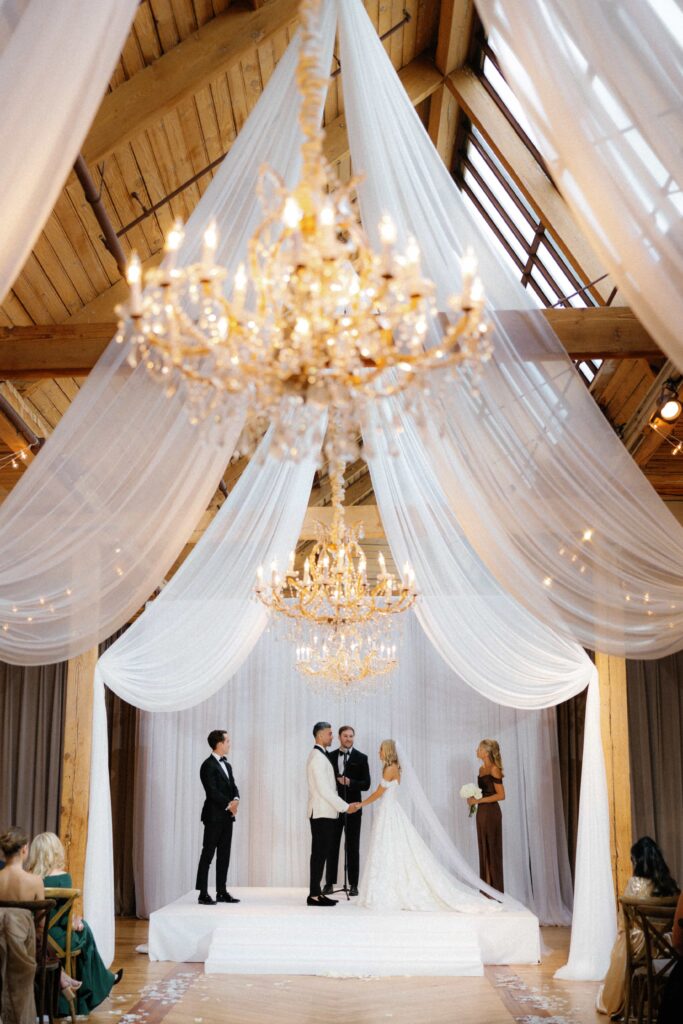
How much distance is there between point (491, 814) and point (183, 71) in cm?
638

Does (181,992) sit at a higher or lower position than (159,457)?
lower

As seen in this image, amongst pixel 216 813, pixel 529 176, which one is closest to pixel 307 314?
pixel 529 176

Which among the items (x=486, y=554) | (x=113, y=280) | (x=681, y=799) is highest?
(x=113, y=280)

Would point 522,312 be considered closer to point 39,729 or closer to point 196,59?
point 196,59

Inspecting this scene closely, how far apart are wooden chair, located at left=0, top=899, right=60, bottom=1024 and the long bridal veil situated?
3.82 metres

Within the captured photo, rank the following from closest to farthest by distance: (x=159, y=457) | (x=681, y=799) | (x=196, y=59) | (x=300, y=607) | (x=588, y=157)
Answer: (x=588, y=157) → (x=159, y=457) → (x=196, y=59) → (x=300, y=607) → (x=681, y=799)

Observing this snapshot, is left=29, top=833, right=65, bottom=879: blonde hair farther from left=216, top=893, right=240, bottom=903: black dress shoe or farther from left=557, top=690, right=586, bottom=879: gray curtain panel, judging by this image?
left=557, top=690, right=586, bottom=879: gray curtain panel

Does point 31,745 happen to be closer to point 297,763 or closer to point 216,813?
Answer: point 297,763

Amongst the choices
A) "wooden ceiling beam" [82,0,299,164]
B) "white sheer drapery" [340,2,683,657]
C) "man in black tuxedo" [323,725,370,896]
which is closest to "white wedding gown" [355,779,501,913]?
"man in black tuxedo" [323,725,370,896]

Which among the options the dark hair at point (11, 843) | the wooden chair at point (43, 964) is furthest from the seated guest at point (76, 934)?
the dark hair at point (11, 843)

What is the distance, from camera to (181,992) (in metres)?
6.26

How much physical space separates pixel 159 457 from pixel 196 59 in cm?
288

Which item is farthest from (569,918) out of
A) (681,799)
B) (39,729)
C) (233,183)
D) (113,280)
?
(233,183)

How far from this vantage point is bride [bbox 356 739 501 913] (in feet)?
25.9
